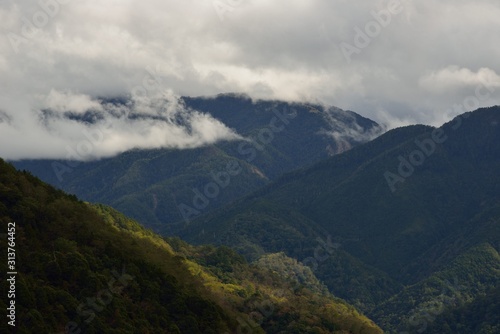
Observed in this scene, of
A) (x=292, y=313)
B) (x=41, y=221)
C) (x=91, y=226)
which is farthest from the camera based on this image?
(x=292, y=313)

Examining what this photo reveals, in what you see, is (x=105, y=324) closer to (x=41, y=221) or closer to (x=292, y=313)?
(x=41, y=221)

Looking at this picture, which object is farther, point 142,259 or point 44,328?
point 142,259

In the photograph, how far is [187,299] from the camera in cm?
13000

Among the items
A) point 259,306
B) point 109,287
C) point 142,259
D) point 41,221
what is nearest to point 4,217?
point 41,221

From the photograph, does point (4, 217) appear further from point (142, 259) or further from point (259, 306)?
point (259, 306)

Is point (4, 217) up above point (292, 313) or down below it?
above

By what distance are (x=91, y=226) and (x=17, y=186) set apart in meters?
14.3

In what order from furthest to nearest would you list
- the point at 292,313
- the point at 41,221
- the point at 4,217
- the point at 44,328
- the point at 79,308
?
1. the point at 292,313
2. the point at 41,221
3. the point at 4,217
4. the point at 79,308
5. the point at 44,328

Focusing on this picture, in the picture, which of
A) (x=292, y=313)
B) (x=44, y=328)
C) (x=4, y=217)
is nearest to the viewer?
(x=44, y=328)

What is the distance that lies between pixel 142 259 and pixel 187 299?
12168mm

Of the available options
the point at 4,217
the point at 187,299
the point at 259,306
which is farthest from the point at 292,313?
the point at 4,217

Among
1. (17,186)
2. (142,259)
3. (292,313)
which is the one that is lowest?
(292,313)

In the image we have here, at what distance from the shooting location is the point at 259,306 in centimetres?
17588

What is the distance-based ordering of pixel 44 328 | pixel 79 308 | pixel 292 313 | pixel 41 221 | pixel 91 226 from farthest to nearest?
pixel 292 313 < pixel 91 226 < pixel 41 221 < pixel 79 308 < pixel 44 328
